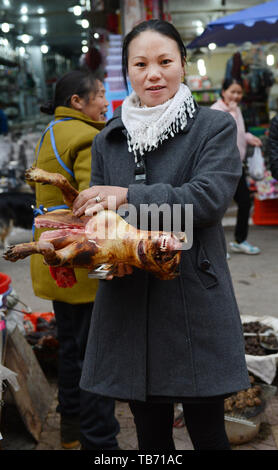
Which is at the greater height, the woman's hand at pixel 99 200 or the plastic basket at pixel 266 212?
the woman's hand at pixel 99 200

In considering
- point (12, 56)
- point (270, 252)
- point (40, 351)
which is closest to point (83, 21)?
point (12, 56)

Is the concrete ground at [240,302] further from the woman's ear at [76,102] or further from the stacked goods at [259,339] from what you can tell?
the woman's ear at [76,102]

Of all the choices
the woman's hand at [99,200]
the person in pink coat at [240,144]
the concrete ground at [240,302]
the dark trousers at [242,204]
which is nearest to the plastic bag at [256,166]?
the person in pink coat at [240,144]

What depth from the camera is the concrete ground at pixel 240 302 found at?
8.96 feet

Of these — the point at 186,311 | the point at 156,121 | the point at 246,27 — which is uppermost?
the point at 246,27

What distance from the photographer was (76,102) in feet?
8.43

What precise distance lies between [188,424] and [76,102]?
1.63 metres

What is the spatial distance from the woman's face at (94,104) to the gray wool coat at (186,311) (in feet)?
3.21

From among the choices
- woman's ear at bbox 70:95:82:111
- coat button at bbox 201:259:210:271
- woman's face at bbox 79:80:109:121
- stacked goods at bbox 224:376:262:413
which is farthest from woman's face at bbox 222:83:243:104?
coat button at bbox 201:259:210:271

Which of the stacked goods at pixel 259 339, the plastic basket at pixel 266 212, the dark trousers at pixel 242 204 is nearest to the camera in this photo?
the stacked goods at pixel 259 339

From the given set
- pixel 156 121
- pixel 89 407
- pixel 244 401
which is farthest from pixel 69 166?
pixel 244 401

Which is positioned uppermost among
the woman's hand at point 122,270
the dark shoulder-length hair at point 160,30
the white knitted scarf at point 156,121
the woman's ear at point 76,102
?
the dark shoulder-length hair at point 160,30

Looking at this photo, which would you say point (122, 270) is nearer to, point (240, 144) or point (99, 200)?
point (99, 200)
